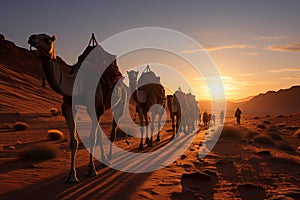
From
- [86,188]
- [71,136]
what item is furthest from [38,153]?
[86,188]

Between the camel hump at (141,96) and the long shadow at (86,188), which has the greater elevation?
the camel hump at (141,96)

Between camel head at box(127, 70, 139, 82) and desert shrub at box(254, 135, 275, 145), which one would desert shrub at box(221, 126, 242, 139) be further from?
camel head at box(127, 70, 139, 82)

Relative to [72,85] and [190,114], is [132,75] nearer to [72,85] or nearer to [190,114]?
[72,85]

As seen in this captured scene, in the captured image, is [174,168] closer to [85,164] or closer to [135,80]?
[85,164]

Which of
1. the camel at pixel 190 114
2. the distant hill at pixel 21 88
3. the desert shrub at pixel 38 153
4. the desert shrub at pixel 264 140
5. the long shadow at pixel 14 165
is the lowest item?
the desert shrub at pixel 264 140

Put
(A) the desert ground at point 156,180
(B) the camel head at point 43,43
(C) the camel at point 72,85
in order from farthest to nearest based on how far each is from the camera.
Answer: (A) the desert ground at point 156,180
(C) the camel at point 72,85
(B) the camel head at point 43,43

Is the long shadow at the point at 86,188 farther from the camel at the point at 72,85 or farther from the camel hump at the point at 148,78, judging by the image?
the camel hump at the point at 148,78

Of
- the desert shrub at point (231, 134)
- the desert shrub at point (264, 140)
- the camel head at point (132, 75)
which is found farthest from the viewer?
the desert shrub at point (231, 134)

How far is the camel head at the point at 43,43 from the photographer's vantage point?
16.4ft

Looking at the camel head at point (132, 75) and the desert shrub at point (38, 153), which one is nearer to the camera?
the desert shrub at point (38, 153)

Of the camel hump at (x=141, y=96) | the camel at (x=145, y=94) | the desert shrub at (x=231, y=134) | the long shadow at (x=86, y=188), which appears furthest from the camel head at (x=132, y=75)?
the desert shrub at (x=231, y=134)

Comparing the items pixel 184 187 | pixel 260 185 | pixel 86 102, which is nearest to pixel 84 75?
pixel 86 102

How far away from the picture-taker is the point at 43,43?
512 cm

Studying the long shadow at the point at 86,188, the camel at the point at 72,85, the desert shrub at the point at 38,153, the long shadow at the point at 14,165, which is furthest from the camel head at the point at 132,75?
the long shadow at the point at 86,188
